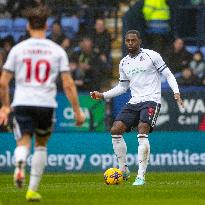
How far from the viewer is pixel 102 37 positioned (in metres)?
23.4

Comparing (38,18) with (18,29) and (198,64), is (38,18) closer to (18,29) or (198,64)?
(18,29)

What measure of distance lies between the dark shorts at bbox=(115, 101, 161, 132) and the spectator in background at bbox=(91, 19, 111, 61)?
6.32 metres

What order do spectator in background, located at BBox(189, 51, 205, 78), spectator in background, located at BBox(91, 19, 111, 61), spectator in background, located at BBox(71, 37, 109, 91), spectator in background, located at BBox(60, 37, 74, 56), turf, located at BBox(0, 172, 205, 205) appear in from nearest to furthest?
turf, located at BBox(0, 172, 205, 205), spectator in background, located at BBox(71, 37, 109, 91), spectator in background, located at BBox(189, 51, 205, 78), spectator in background, located at BBox(91, 19, 111, 61), spectator in background, located at BBox(60, 37, 74, 56)

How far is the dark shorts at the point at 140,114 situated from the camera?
16.7 metres

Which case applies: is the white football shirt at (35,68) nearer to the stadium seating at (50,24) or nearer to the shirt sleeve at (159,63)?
the shirt sleeve at (159,63)

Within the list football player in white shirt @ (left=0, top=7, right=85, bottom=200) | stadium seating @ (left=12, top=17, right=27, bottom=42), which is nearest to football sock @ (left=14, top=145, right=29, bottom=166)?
football player in white shirt @ (left=0, top=7, right=85, bottom=200)

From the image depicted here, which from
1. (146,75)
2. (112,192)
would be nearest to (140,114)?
(146,75)

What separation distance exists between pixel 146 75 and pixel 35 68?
17.8 feet

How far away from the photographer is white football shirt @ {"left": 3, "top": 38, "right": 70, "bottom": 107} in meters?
11.8

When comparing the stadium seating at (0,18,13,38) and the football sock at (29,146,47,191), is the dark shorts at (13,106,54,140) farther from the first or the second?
the stadium seating at (0,18,13,38)

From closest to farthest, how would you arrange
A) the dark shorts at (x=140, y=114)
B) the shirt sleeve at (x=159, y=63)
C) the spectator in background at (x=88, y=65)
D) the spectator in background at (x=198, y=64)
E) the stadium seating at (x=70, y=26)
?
the dark shorts at (x=140, y=114)
the shirt sleeve at (x=159, y=63)
the spectator in background at (x=88, y=65)
the spectator in background at (x=198, y=64)
the stadium seating at (x=70, y=26)

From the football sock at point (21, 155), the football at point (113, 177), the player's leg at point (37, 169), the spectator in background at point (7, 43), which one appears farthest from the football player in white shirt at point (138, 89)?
the spectator in background at point (7, 43)

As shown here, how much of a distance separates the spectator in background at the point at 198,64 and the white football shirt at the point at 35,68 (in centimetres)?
1155

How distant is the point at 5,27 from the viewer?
23.3 m
